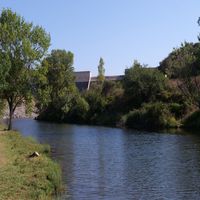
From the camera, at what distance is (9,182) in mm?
21578

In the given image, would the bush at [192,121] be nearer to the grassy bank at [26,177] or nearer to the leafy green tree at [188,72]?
the leafy green tree at [188,72]

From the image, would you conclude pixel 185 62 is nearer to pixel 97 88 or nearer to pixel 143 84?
pixel 143 84

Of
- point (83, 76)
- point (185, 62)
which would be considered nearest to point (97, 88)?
point (83, 76)

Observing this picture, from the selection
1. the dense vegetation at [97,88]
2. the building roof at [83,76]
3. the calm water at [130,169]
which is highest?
the building roof at [83,76]

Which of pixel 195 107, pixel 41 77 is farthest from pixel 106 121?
pixel 41 77

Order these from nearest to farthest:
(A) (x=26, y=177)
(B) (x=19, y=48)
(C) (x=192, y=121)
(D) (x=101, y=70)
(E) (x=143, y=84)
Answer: (A) (x=26, y=177) < (B) (x=19, y=48) < (C) (x=192, y=121) < (E) (x=143, y=84) < (D) (x=101, y=70)

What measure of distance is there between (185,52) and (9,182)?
57.4m

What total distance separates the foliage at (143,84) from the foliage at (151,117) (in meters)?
4.52

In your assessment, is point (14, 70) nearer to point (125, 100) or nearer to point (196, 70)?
point (196, 70)

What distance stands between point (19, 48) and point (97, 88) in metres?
53.7

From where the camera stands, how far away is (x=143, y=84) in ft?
276

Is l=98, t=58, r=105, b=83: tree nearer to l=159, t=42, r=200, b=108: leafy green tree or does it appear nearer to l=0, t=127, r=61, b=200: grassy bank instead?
l=159, t=42, r=200, b=108: leafy green tree

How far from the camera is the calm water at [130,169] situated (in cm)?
2395

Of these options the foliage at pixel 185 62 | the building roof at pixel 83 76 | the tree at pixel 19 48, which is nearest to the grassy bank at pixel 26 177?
the tree at pixel 19 48
